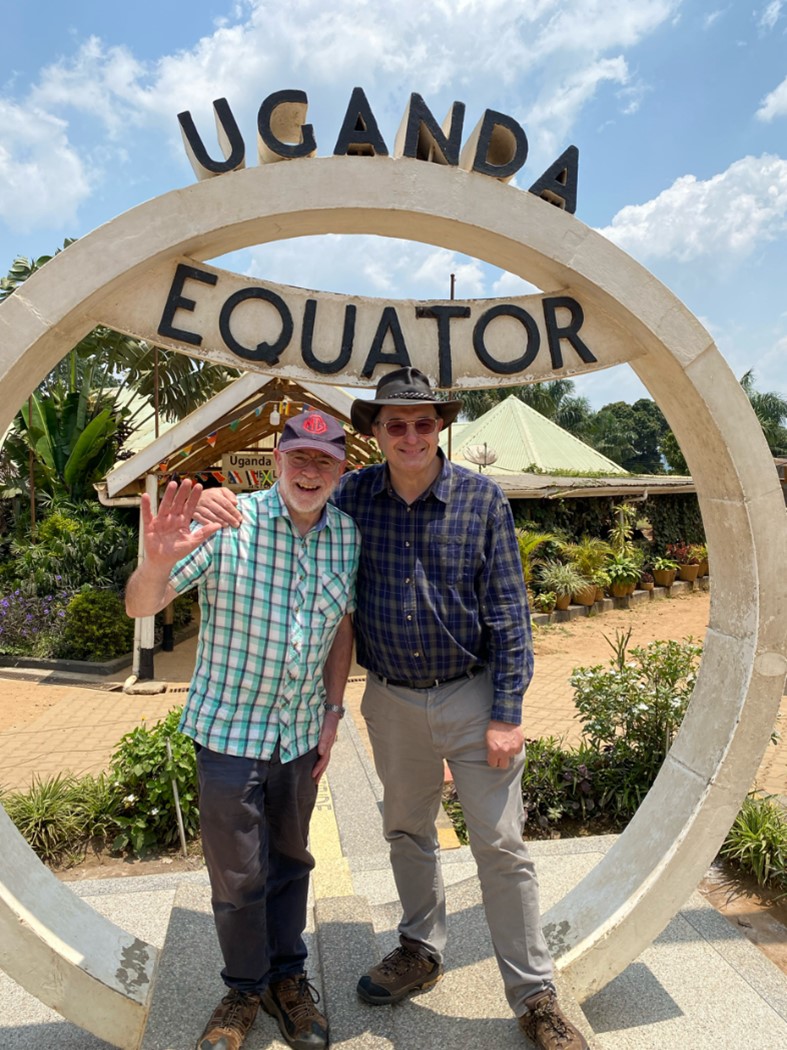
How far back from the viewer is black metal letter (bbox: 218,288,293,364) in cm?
274

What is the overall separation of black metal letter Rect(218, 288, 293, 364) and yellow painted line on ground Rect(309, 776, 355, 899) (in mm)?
2271

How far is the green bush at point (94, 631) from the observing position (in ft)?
37.0

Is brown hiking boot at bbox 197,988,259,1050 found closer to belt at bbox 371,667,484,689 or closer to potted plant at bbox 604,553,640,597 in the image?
belt at bbox 371,667,484,689

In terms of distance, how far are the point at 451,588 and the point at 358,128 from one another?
182 cm

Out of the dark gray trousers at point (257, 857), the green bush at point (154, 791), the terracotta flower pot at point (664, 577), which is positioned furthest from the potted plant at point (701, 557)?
the dark gray trousers at point (257, 857)

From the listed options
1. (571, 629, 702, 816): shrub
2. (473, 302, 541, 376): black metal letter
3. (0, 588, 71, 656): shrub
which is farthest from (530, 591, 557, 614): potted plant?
(473, 302, 541, 376): black metal letter

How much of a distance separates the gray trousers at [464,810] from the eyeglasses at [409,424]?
979mm

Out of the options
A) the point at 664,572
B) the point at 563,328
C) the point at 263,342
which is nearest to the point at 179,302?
the point at 263,342

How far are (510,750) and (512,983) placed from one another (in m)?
0.88

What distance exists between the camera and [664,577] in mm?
17547

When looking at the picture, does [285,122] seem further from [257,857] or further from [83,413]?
[83,413]

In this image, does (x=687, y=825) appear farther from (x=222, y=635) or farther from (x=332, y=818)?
(x=332, y=818)

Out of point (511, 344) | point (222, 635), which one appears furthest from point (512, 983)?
point (511, 344)

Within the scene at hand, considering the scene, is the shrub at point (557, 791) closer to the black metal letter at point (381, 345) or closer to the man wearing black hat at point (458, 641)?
the man wearing black hat at point (458, 641)
